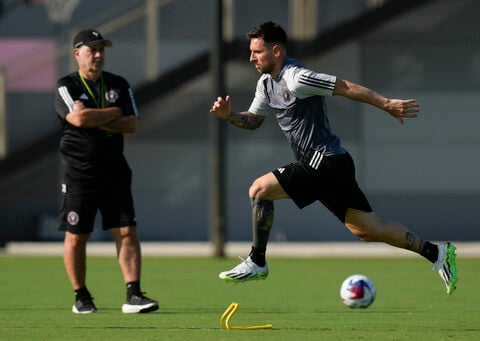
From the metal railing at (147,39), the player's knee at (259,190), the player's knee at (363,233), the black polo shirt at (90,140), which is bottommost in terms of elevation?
the player's knee at (363,233)

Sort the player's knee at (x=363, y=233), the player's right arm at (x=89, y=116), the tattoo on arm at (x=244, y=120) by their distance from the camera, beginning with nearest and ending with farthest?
1. the player's knee at (x=363, y=233)
2. the tattoo on arm at (x=244, y=120)
3. the player's right arm at (x=89, y=116)

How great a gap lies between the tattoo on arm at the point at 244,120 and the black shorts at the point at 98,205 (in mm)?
1322

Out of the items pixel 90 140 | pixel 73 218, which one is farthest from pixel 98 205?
pixel 90 140

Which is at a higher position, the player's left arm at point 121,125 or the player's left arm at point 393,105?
the player's left arm at point 393,105

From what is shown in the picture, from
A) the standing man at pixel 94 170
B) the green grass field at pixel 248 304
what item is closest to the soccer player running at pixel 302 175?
the green grass field at pixel 248 304

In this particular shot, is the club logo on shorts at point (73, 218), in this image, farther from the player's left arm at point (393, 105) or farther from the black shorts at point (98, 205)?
the player's left arm at point (393, 105)

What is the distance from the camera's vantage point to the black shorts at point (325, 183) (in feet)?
31.8

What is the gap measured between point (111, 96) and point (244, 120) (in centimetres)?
141

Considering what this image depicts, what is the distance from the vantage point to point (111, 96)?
10906 millimetres

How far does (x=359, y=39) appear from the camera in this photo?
2598 cm

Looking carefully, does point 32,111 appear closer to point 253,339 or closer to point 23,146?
point 23,146

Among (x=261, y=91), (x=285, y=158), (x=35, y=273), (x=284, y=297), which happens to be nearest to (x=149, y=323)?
(x=261, y=91)

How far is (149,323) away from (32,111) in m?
15.6

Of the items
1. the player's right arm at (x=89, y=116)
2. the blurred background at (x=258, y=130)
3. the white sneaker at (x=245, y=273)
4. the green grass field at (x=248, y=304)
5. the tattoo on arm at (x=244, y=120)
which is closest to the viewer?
the green grass field at (x=248, y=304)
